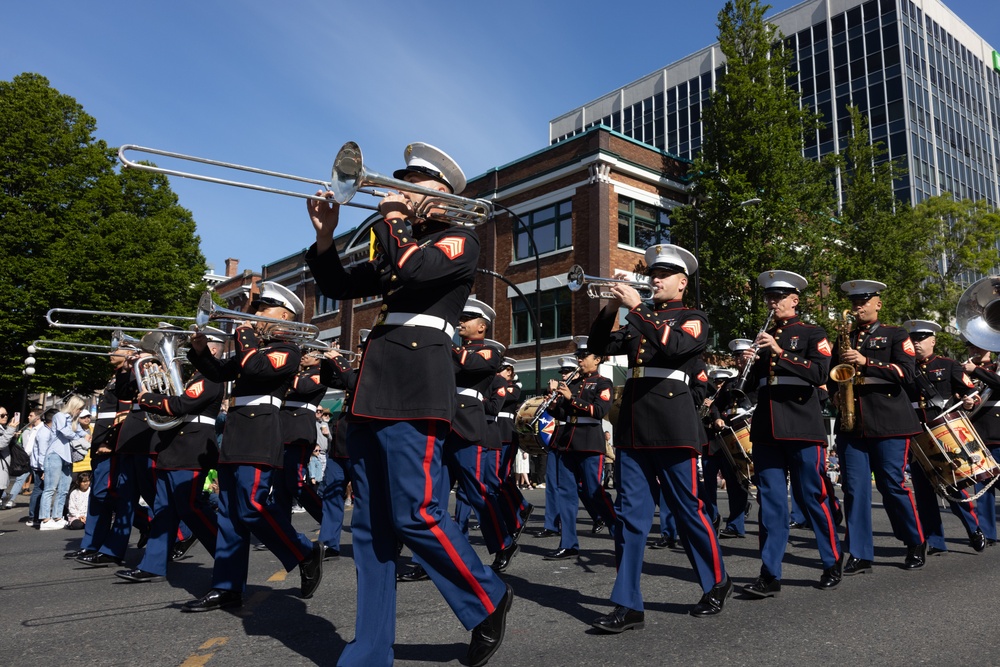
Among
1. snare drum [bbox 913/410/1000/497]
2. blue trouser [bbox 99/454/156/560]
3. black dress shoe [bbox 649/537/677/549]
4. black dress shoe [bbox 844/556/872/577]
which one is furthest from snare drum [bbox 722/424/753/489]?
blue trouser [bbox 99/454/156/560]

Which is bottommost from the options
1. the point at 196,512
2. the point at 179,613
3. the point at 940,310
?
the point at 179,613

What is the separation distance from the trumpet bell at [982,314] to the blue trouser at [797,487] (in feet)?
12.4

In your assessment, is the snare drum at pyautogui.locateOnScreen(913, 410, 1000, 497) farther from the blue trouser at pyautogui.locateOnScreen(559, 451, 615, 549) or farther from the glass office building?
the glass office building

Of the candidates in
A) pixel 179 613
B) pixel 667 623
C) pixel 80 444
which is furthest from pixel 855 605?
pixel 80 444

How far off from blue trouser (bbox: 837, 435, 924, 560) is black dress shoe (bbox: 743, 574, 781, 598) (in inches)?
52.5

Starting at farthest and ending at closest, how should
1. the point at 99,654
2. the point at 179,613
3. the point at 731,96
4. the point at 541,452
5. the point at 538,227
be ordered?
the point at 538,227
the point at 731,96
the point at 541,452
the point at 179,613
the point at 99,654

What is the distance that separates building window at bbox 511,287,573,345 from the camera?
28969 millimetres

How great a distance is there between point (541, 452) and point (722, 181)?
18.4 metres

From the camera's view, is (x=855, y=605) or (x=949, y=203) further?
(x=949, y=203)

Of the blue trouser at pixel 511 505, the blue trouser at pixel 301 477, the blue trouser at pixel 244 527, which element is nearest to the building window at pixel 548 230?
the blue trouser at pixel 301 477

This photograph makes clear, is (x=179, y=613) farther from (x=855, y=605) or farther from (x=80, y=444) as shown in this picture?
(x=80, y=444)

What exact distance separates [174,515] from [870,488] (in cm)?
574

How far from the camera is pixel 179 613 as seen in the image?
5160 mm

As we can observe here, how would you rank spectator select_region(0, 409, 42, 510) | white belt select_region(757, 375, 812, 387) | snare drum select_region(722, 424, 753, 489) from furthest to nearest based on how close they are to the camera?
1. spectator select_region(0, 409, 42, 510)
2. snare drum select_region(722, 424, 753, 489)
3. white belt select_region(757, 375, 812, 387)
